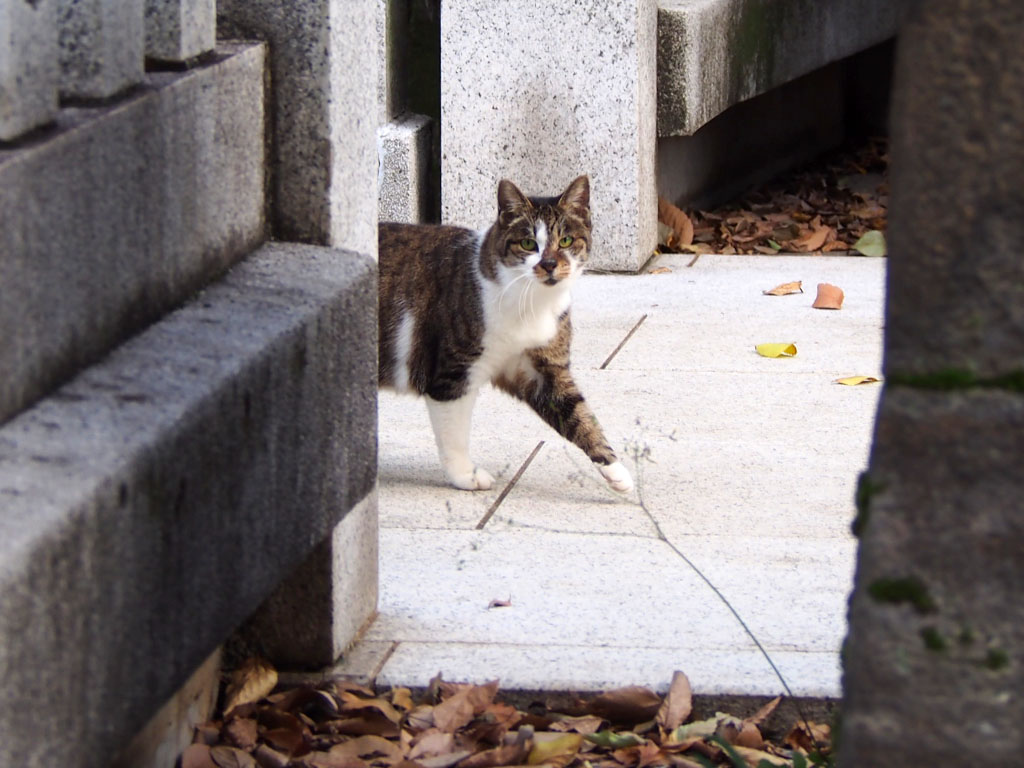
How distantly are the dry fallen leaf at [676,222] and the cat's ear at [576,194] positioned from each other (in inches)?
113

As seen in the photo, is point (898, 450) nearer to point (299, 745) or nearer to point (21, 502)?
point (21, 502)

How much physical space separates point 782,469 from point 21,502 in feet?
10.4

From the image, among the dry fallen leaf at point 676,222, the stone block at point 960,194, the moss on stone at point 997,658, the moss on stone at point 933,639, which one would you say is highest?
the stone block at point 960,194

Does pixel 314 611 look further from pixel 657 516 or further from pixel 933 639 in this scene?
pixel 933 639

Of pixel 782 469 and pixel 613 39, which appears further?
pixel 613 39

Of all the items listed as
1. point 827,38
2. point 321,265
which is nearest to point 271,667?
point 321,265

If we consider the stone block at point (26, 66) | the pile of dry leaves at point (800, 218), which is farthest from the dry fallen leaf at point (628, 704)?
the pile of dry leaves at point (800, 218)

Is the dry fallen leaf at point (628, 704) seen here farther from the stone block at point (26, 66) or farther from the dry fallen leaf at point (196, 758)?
the stone block at point (26, 66)

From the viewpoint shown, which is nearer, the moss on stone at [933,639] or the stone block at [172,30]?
the moss on stone at [933,639]

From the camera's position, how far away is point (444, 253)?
476 cm

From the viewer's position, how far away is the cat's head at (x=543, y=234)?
4.55 metres

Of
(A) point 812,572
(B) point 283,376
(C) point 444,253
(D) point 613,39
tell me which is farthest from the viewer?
(D) point 613,39

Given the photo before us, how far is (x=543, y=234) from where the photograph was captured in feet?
15.2

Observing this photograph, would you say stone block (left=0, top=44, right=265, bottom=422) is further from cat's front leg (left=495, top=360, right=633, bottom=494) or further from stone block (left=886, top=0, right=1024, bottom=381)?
cat's front leg (left=495, top=360, right=633, bottom=494)
